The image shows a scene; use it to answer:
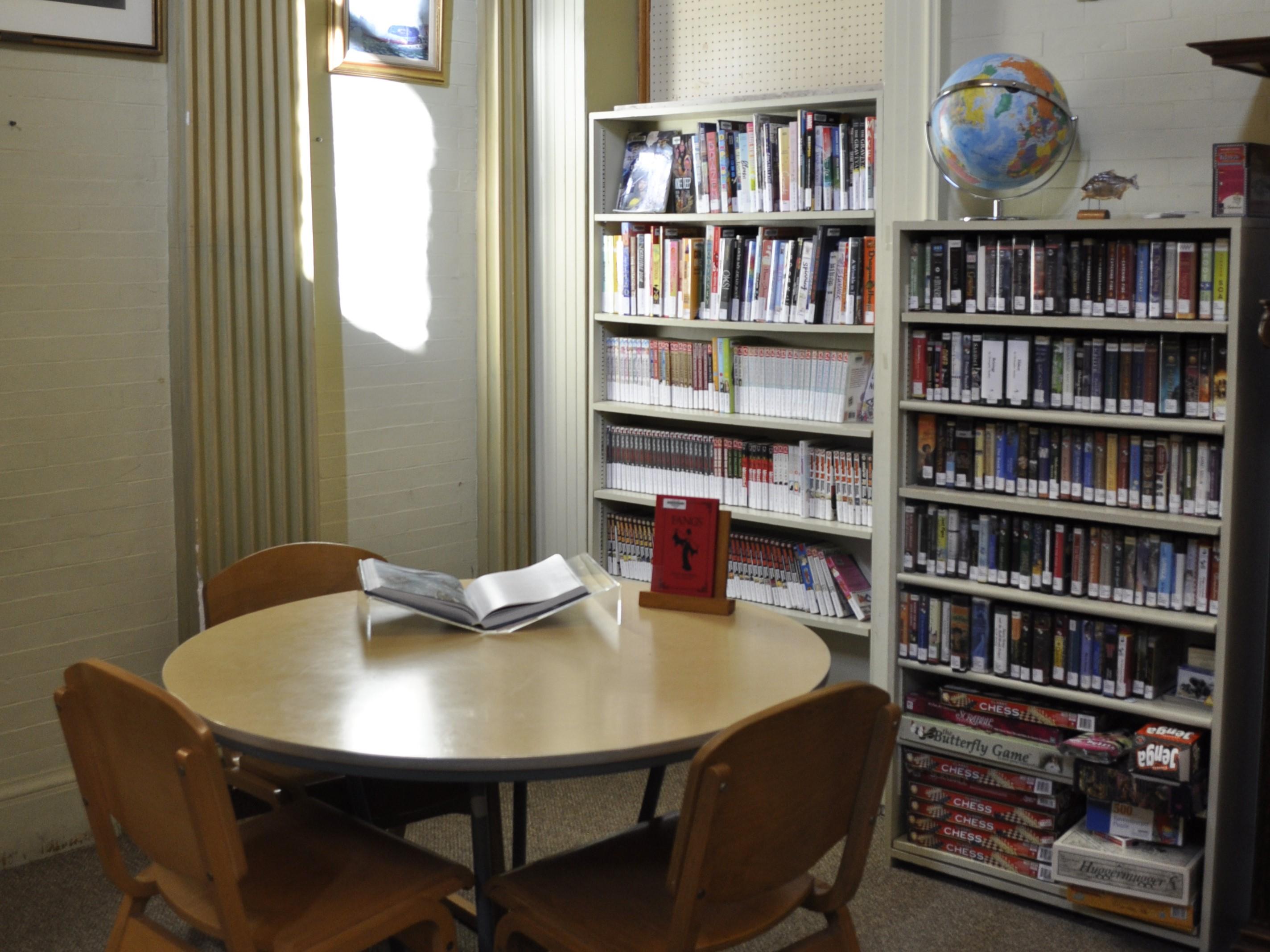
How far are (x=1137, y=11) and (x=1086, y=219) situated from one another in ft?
2.06

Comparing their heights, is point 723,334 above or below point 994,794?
above

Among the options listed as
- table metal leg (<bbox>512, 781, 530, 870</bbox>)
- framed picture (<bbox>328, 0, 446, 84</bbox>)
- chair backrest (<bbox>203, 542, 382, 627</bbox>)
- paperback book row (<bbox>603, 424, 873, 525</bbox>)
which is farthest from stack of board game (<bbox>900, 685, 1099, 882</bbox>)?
framed picture (<bbox>328, 0, 446, 84</bbox>)

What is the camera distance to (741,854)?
1927 millimetres

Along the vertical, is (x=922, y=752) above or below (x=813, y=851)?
below

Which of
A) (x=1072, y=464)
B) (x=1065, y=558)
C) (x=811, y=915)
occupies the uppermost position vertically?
(x=1072, y=464)

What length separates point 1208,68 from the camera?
3.13m

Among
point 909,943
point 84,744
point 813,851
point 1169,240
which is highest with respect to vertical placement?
point 1169,240

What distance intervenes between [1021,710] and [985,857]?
1.37 feet

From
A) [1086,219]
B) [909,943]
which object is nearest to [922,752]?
[909,943]

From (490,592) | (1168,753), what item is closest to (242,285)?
(490,592)

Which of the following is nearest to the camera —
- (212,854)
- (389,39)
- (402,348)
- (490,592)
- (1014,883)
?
(212,854)

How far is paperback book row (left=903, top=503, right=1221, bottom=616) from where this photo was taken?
9.83 feet

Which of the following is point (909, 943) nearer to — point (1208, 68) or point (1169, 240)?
point (1169, 240)

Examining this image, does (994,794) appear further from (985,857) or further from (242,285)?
(242,285)
